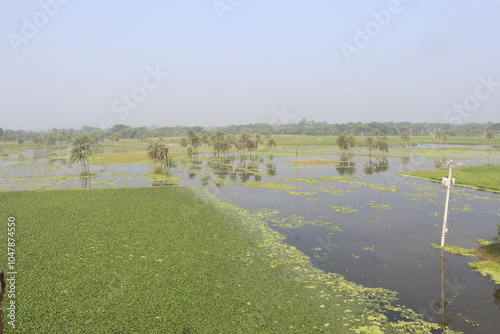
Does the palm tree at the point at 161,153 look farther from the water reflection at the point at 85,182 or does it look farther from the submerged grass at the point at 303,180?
the submerged grass at the point at 303,180

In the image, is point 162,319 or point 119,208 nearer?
point 162,319

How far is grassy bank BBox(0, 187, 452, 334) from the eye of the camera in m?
15.4

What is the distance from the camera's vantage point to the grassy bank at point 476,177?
53.2 metres

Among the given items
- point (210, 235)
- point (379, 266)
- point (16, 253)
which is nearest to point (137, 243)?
point (210, 235)

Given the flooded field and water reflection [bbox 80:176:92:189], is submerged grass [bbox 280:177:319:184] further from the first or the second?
water reflection [bbox 80:176:92:189]

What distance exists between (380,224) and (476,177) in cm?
4062

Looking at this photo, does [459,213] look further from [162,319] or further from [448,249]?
[162,319]

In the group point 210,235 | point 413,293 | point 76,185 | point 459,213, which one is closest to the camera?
point 413,293

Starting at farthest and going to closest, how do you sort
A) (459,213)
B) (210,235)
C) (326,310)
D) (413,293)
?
1. (459,213)
2. (210,235)
3. (413,293)
4. (326,310)

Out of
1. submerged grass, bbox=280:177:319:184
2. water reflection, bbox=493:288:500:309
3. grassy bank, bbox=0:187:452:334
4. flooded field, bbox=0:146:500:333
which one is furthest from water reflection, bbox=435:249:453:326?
submerged grass, bbox=280:177:319:184

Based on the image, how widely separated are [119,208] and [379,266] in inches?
1204

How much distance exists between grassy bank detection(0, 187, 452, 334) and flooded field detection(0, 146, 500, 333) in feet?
7.85

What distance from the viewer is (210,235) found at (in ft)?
94.4

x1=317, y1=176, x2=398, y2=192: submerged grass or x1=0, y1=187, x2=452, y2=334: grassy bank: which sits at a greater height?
x1=0, y1=187, x2=452, y2=334: grassy bank
